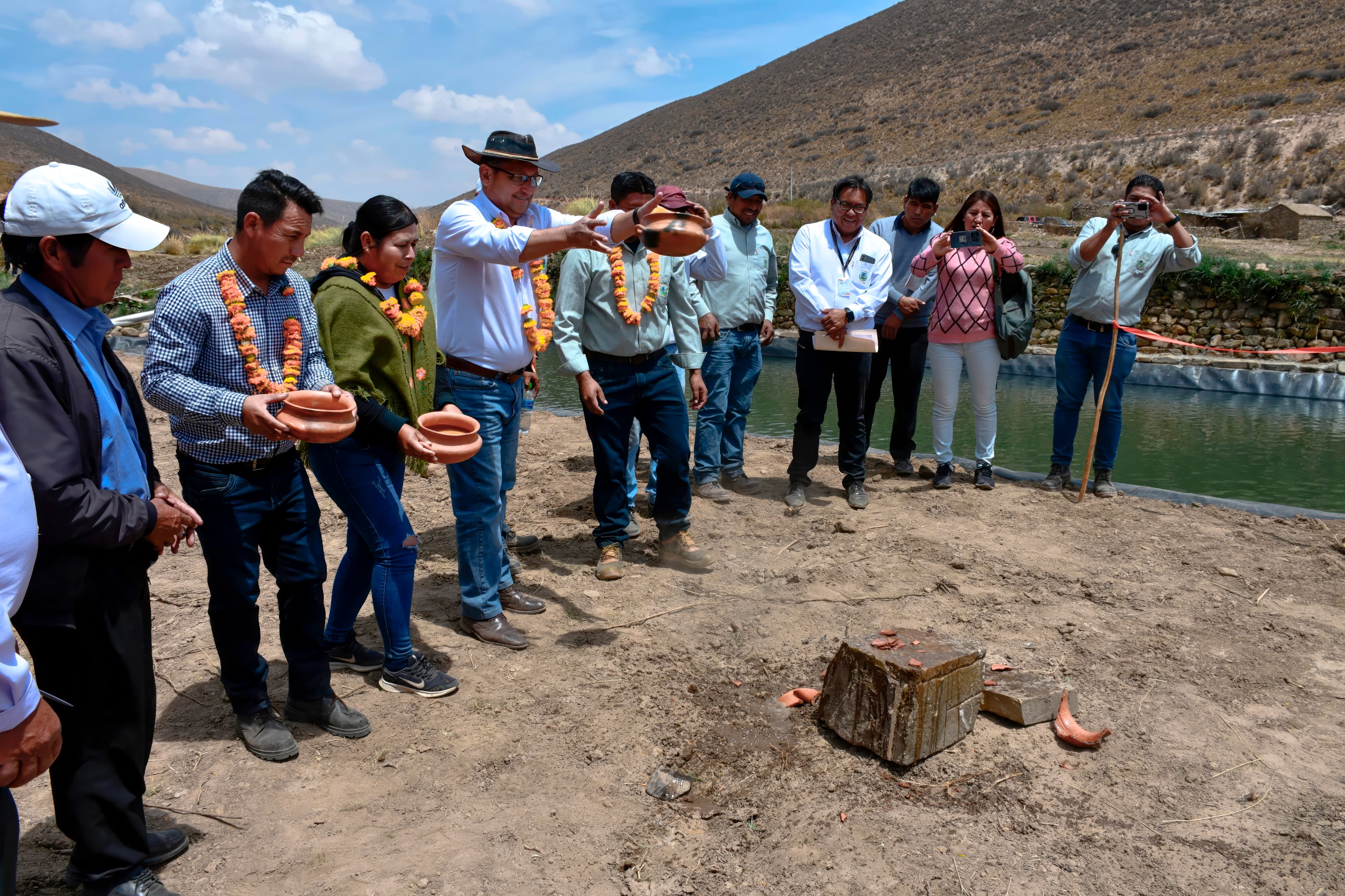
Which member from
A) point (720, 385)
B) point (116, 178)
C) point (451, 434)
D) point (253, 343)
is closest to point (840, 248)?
point (720, 385)

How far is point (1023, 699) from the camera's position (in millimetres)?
2947

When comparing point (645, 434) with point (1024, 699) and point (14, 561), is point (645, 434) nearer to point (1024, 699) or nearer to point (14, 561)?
point (1024, 699)

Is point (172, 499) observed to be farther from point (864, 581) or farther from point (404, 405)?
point (864, 581)

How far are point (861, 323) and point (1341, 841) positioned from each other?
3448mm

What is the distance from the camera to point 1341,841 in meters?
2.40

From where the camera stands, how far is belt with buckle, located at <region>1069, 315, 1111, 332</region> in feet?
18.1

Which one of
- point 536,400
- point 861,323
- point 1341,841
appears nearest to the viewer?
point 1341,841

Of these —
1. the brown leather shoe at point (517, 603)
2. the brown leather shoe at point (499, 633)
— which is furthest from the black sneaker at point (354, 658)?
the brown leather shoe at point (517, 603)

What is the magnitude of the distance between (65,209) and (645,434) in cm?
274

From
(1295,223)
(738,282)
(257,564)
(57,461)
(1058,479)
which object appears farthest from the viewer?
(1295,223)

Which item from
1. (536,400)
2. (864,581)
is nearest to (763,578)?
(864,581)

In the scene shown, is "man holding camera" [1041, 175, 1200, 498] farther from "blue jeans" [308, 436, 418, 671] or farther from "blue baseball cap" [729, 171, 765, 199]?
"blue jeans" [308, 436, 418, 671]

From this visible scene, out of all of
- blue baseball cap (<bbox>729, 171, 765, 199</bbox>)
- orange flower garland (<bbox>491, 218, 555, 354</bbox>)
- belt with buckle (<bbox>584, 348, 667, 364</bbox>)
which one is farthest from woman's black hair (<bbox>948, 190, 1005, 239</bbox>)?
orange flower garland (<bbox>491, 218, 555, 354</bbox>)

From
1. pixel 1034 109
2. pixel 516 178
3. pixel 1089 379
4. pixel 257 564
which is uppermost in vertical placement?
pixel 1034 109
